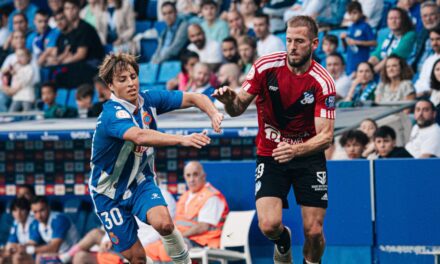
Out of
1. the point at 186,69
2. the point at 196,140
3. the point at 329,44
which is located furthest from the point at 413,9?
the point at 196,140

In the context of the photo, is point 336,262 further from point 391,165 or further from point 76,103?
point 76,103

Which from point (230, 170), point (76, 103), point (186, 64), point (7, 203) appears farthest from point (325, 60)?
point (7, 203)

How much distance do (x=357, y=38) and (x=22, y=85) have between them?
16.4ft

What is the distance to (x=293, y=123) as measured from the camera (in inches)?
340

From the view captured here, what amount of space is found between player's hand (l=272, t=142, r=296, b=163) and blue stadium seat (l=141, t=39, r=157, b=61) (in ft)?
26.3

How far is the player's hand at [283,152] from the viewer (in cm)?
802

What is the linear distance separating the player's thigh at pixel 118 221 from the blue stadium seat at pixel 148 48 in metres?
7.42

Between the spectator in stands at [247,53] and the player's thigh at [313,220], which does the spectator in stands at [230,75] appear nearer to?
the spectator in stands at [247,53]

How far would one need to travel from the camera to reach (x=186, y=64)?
14.0 meters

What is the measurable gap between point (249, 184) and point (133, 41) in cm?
517

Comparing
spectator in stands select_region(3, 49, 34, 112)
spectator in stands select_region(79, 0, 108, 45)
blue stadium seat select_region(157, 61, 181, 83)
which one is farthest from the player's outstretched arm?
spectator in stands select_region(79, 0, 108, 45)

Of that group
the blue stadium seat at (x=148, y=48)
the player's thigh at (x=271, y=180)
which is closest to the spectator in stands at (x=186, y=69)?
the blue stadium seat at (x=148, y=48)

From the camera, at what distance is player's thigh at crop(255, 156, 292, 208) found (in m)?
8.65

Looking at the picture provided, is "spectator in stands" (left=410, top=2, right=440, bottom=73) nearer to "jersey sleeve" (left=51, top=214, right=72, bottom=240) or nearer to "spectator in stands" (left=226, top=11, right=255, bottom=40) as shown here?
"spectator in stands" (left=226, top=11, right=255, bottom=40)
